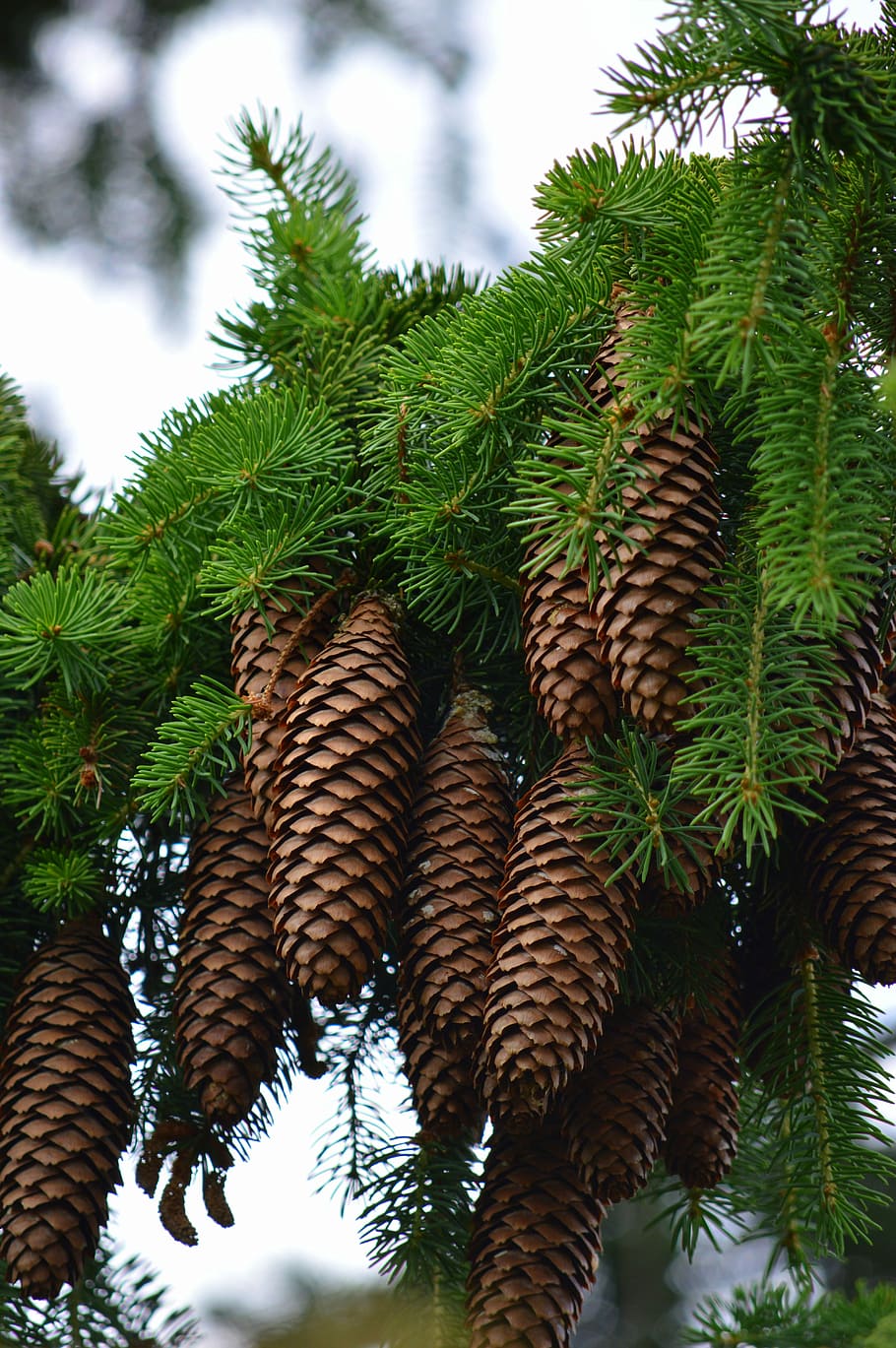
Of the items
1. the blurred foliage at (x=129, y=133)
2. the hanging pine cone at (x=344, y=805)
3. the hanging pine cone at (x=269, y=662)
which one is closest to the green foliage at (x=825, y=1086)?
the hanging pine cone at (x=344, y=805)

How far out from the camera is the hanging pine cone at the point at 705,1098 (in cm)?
94

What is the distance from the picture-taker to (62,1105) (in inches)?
38.2

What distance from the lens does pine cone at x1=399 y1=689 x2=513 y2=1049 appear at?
33.2 inches

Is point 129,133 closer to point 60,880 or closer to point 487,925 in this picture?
point 60,880

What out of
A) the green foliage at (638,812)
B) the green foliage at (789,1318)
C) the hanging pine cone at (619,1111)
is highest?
the green foliage at (638,812)

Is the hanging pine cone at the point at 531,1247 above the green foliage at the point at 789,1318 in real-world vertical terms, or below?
above

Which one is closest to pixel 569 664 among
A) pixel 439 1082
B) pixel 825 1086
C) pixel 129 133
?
pixel 439 1082

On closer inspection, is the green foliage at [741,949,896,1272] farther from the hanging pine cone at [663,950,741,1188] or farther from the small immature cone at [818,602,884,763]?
the small immature cone at [818,602,884,763]

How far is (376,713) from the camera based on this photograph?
0.93 m

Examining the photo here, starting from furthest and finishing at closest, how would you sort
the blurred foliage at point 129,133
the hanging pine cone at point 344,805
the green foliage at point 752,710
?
the blurred foliage at point 129,133, the hanging pine cone at point 344,805, the green foliage at point 752,710

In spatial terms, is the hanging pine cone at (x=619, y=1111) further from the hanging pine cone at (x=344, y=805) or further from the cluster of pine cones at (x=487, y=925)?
the hanging pine cone at (x=344, y=805)

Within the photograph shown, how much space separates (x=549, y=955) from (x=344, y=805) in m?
0.19

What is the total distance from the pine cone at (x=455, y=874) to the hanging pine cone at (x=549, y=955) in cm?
4

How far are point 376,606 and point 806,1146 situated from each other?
1.83 feet
